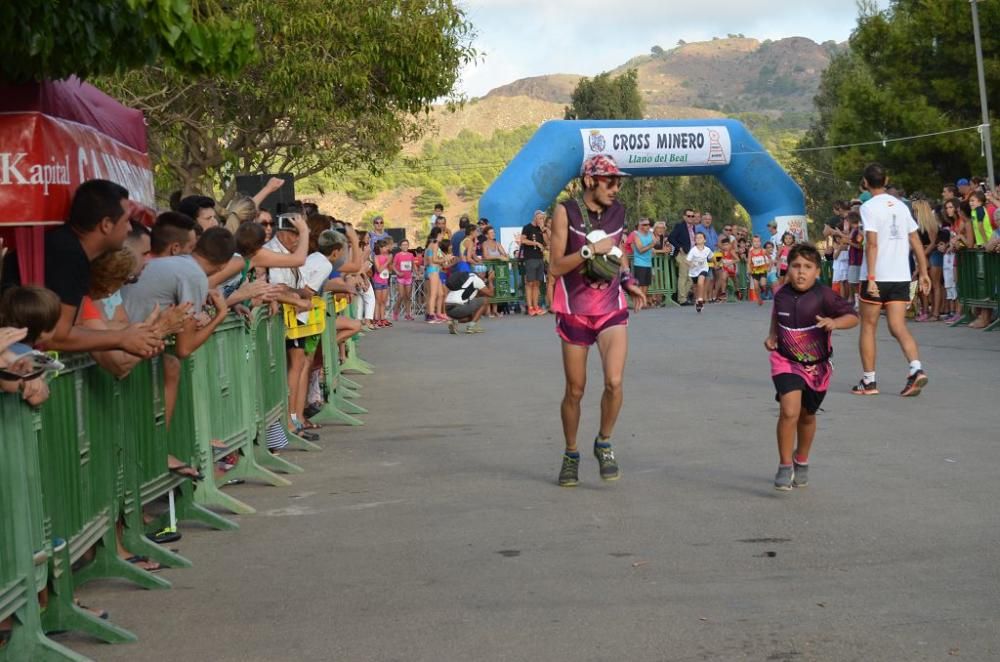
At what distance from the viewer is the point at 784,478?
897 centimetres

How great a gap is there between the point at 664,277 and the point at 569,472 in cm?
2551

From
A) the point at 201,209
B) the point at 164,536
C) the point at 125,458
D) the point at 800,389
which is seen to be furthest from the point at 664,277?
the point at 125,458

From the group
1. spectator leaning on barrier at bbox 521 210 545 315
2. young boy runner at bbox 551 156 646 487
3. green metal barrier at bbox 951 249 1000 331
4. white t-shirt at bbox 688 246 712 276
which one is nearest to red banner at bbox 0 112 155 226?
young boy runner at bbox 551 156 646 487

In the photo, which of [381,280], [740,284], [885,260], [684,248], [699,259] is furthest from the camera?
[740,284]

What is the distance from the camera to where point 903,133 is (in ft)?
160

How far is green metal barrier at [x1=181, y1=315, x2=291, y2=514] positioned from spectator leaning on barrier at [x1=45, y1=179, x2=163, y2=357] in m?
1.07

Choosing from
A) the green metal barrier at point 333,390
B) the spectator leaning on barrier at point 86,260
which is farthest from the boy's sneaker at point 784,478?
the green metal barrier at point 333,390

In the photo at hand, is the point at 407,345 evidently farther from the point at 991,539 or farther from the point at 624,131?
the point at 991,539

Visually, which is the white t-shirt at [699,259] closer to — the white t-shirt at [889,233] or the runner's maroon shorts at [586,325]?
the white t-shirt at [889,233]

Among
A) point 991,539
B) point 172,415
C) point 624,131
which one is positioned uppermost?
point 624,131

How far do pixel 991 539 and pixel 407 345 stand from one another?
1686 centimetres

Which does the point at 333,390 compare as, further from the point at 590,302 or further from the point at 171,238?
the point at 171,238

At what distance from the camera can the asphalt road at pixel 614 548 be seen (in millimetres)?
5773

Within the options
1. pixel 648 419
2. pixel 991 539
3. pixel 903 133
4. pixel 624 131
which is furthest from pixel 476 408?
pixel 903 133
